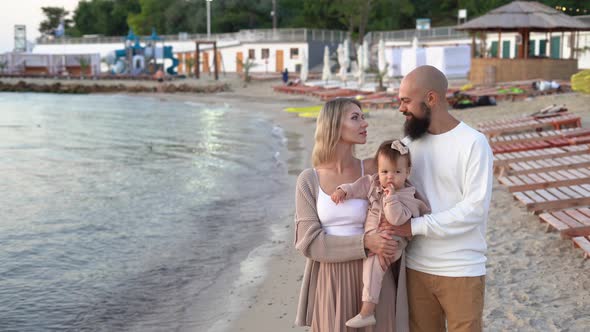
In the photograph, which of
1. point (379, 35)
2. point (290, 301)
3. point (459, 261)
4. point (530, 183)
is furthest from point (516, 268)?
point (379, 35)

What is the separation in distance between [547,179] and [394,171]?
5.99 m

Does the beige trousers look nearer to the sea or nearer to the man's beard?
the man's beard

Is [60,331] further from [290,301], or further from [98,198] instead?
[98,198]

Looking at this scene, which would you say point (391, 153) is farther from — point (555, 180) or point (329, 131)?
point (555, 180)

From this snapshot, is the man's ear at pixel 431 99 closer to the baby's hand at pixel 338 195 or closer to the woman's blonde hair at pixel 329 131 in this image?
the woman's blonde hair at pixel 329 131

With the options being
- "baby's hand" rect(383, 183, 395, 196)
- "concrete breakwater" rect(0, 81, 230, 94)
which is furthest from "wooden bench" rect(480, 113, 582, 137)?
"concrete breakwater" rect(0, 81, 230, 94)

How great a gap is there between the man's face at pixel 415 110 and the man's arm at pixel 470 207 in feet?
0.77

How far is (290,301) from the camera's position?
5.65 metres

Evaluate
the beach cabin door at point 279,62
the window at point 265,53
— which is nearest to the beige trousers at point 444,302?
the beach cabin door at point 279,62

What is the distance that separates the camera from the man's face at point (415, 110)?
8.71ft

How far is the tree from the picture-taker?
313 feet

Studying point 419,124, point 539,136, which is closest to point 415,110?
point 419,124

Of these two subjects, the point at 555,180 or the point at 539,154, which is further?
the point at 539,154

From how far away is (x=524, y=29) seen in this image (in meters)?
24.5
